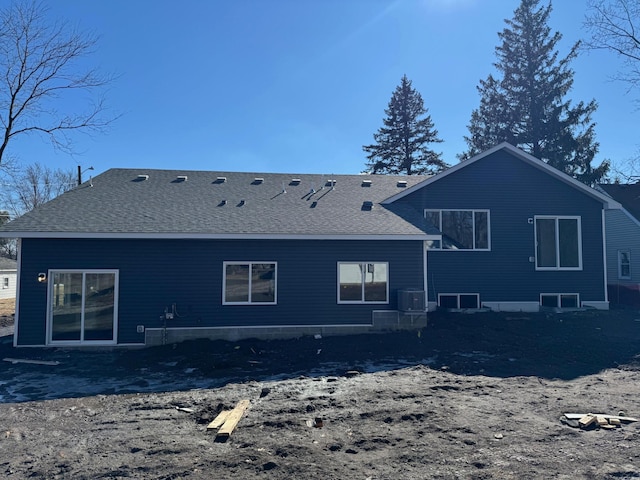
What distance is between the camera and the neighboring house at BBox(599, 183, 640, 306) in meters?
20.5

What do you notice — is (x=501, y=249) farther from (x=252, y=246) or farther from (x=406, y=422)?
(x=406, y=422)

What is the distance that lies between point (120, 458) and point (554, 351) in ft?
32.3

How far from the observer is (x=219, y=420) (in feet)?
20.5

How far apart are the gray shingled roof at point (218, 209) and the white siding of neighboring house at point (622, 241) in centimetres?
1243

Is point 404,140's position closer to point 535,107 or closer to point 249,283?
point 535,107

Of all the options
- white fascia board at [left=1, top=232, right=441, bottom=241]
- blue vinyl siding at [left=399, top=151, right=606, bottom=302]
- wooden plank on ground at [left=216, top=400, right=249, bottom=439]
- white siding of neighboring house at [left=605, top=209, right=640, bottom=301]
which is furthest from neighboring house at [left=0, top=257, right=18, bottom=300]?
white siding of neighboring house at [left=605, top=209, right=640, bottom=301]

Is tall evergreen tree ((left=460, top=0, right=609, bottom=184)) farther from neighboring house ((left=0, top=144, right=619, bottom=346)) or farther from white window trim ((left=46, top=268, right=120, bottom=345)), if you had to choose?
white window trim ((left=46, top=268, right=120, bottom=345))

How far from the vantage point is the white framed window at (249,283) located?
12.2 metres

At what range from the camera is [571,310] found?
1499 centimetres

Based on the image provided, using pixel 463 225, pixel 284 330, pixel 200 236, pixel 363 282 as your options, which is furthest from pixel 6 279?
pixel 463 225

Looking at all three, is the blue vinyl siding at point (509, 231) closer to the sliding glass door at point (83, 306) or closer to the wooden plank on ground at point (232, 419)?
the wooden plank on ground at point (232, 419)

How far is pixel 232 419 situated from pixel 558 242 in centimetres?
1392

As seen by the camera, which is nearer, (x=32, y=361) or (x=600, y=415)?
(x=600, y=415)

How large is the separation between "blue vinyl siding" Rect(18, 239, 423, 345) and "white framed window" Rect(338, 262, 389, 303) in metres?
0.17
